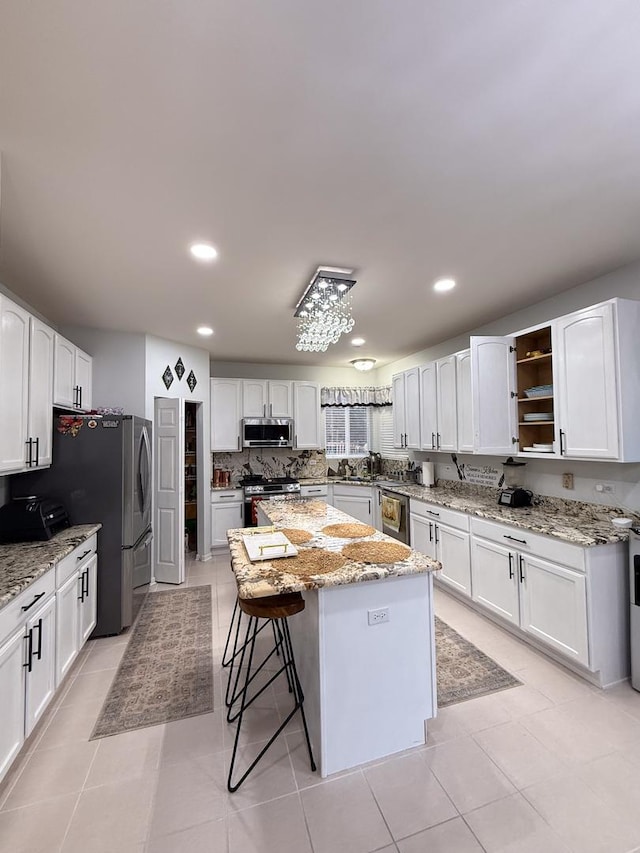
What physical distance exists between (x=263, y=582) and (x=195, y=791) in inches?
39.8

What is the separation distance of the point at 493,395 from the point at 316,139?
269 cm

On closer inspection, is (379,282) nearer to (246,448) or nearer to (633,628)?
(633,628)

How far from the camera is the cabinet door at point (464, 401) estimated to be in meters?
3.79

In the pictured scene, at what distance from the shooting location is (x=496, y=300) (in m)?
3.32

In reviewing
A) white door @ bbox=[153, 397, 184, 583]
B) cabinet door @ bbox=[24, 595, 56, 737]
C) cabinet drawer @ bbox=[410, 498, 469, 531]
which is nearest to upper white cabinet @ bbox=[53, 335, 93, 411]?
white door @ bbox=[153, 397, 184, 583]

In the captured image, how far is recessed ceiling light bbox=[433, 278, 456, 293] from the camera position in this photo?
113 inches

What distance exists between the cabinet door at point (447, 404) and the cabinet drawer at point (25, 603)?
360cm

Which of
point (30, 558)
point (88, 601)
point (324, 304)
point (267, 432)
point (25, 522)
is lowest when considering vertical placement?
point (88, 601)

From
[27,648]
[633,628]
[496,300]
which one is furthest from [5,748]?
[496,300]

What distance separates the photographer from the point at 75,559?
2.52 metres

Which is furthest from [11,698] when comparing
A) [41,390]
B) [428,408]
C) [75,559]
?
[428,408]

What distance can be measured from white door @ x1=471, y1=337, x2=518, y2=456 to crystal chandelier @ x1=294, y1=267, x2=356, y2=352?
1377 mm

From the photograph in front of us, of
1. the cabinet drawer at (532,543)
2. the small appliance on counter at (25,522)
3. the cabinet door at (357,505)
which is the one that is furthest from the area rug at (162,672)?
the cabinet door at (357,505)

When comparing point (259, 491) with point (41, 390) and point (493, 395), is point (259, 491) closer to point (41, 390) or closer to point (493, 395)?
point (41, 390)
